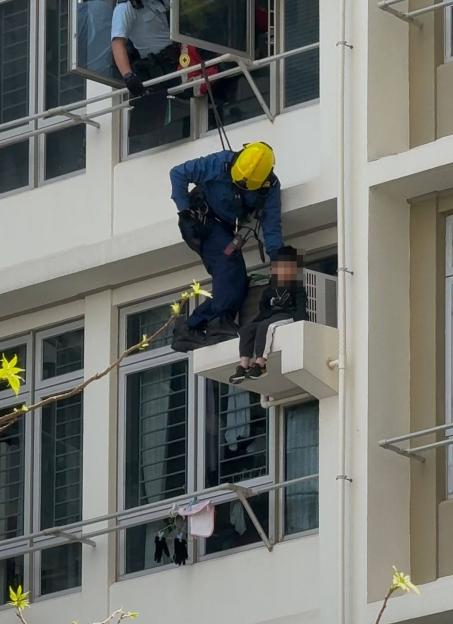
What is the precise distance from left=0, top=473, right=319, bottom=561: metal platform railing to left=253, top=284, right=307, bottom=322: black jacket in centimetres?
101

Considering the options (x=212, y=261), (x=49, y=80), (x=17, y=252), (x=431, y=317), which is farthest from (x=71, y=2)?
(x=431, y=317)

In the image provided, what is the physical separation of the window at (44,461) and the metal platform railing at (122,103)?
4.55 feet

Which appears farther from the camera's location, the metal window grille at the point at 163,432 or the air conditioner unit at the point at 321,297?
the metal window grille at the point at 163,432

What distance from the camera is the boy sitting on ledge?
50.9 feet

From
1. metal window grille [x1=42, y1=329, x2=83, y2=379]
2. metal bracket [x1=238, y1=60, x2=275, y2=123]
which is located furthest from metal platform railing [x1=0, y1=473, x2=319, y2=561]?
metal bracket [x1=238, y1=60, x2=275, y2=123]

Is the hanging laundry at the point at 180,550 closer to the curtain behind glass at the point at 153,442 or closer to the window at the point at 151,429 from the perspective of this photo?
the window at the point at 151,429

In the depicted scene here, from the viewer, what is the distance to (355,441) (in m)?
15.3

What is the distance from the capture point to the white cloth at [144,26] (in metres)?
17.2

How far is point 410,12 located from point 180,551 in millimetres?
3646

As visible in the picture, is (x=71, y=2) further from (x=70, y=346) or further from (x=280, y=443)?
(x=280, y=443)

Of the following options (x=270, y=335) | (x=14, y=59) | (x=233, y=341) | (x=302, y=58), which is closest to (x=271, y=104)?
(x=302, y=58)

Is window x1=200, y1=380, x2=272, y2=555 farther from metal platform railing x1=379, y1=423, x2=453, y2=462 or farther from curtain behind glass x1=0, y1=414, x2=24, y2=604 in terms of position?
curtain behind glass x1=0, y1=414, x2=24, y2=604

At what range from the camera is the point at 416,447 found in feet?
50.4

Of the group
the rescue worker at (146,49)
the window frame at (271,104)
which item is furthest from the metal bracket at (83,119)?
the rescue worker at (146,49)
